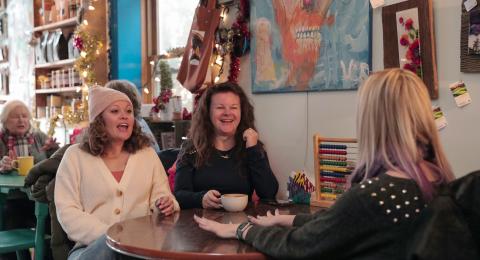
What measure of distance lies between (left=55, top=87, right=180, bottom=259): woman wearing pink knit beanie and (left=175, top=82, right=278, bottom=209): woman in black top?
0.12m

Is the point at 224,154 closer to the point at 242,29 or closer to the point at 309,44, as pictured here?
the point at 309,44

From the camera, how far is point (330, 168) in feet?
7.45

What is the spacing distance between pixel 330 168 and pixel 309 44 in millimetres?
722

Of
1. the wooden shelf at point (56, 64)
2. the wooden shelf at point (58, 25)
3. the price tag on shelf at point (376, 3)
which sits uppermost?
the wooden shelf at point (58, 25)

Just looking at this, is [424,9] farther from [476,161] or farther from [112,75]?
[112,75]

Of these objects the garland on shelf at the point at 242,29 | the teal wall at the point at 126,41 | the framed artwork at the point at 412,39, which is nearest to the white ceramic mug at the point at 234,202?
the framed artwork at the point at 412,39

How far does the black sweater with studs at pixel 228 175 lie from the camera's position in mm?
2457

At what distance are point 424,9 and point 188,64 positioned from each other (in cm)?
153

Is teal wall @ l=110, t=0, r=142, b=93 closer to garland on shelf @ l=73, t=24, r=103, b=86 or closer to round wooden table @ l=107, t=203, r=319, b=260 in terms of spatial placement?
garland on shelf @ l=73, t=24, r=103, b=86

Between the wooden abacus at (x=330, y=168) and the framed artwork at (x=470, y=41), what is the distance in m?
0.54

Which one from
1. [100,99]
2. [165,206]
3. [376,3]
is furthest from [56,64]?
[376,3]

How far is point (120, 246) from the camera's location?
5.28ft

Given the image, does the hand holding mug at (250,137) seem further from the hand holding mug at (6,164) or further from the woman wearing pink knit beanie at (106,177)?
the hand holding mug at (6,164)

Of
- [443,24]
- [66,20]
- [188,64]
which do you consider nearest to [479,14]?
[443,24]
